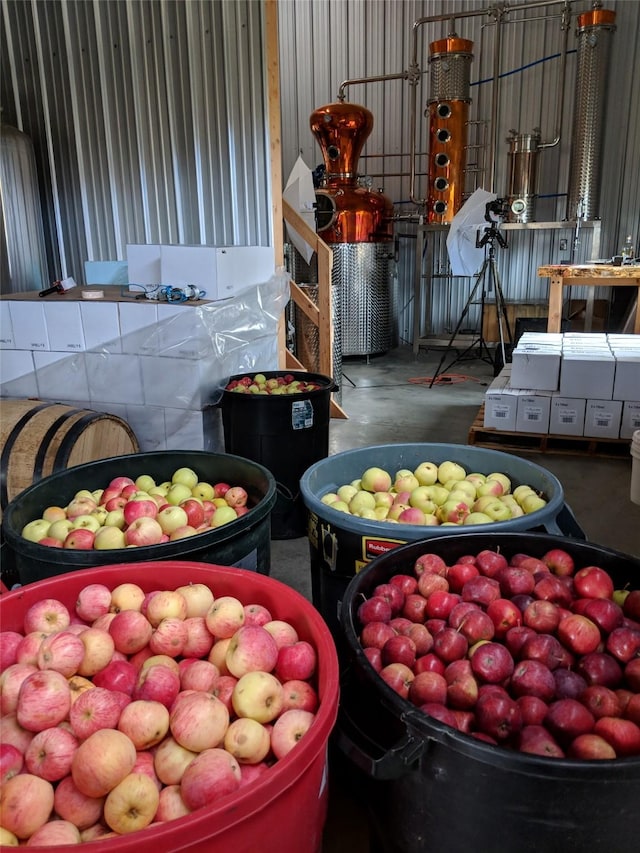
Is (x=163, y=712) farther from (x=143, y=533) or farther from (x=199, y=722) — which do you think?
(x=143, y=533)

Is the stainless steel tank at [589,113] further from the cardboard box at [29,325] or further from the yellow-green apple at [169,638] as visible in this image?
the yellow-green apple at [169,638]

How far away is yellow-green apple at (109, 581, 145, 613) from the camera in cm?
120

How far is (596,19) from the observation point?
6160 millimetres

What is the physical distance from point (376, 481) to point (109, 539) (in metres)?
0.78

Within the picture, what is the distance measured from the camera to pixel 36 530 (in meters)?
1.58

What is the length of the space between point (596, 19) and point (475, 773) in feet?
24.1

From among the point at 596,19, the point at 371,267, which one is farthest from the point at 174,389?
the point at 596,19

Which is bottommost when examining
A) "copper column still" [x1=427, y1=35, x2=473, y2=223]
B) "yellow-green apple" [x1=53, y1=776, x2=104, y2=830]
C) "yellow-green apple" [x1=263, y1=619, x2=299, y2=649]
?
"yellow-green apple" [x1=53, y1=776, x2=104, y2=830]

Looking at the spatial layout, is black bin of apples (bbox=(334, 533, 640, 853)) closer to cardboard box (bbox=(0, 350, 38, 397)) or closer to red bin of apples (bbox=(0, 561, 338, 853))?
red bin of apples (bbox=(0, 561, 338, 853))

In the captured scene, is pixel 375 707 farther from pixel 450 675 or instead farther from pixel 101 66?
pixel 101 66

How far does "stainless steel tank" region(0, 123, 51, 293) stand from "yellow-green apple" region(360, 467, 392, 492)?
3189 millimetres

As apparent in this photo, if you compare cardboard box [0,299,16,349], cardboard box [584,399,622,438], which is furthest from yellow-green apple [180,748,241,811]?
cardboard box [584,399,622,438]

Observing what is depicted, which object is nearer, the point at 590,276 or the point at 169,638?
the point at 169,638

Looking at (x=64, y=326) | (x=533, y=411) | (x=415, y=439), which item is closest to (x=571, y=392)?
(x=533, y=411)
